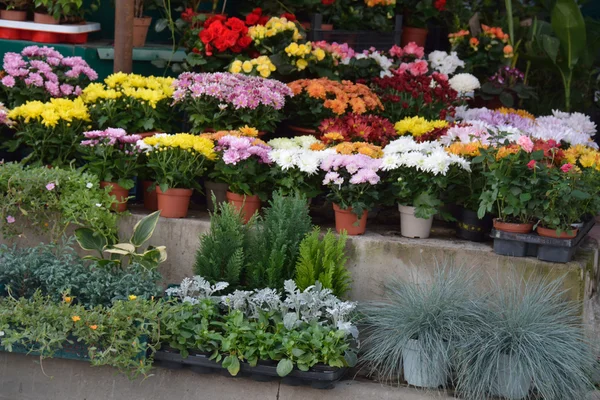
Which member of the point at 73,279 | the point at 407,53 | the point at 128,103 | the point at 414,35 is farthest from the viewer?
→ the point at 414,35

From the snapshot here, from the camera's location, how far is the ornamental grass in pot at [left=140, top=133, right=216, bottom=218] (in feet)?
18.3

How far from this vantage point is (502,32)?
8219 mm

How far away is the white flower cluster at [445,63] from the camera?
7.69 m

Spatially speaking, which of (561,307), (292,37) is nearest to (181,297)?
(561,307)

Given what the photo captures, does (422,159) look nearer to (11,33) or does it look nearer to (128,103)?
(128,103)

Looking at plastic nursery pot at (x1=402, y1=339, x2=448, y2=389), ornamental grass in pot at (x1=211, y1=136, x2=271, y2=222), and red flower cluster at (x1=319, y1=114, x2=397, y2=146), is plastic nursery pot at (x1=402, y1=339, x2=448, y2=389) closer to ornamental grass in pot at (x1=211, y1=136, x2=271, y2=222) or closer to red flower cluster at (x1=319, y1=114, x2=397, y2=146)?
ornamental grass in pot at (x1=211, y1=136, x2=271, y2=222)

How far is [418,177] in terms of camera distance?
5.36 meters

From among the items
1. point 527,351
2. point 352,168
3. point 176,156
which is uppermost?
point 352,168

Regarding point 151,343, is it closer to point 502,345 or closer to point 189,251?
point 189,251

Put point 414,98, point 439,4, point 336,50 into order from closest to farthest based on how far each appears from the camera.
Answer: point 414,98 < point 336,50 < point 439,4

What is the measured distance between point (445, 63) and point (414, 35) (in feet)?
3.35

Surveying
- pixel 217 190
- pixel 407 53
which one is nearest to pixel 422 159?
pixel 217 190

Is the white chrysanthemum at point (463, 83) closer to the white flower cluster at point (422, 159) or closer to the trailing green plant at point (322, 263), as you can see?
the white flower cluster at point (422, 159)

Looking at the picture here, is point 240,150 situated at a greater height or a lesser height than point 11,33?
lesser
